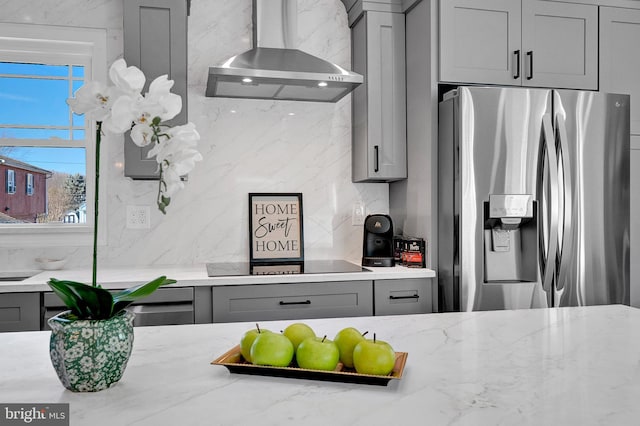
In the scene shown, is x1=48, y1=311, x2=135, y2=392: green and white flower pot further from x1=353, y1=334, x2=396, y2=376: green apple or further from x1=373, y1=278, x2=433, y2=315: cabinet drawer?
x1=373, y1=278, x2=433, y2=315: cabinet drawer

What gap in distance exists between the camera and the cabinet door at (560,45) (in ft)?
10.0

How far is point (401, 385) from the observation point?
1.06 meters

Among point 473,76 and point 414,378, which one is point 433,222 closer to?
point 473,76

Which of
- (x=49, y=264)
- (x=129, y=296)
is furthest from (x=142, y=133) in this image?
(x=49, y=264)

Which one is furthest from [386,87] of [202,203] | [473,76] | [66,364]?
[66,364]

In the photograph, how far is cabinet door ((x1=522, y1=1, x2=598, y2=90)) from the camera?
120 inches

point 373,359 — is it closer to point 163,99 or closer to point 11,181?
point 163,99

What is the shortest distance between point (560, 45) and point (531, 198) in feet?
3.17

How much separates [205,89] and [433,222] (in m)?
1.58

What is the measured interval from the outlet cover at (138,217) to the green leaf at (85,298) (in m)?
2.23

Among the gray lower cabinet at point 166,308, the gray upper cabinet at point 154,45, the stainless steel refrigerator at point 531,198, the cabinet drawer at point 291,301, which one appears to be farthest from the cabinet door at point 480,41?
the gray lower cabinet at point 166,308

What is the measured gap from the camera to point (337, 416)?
0.91 m

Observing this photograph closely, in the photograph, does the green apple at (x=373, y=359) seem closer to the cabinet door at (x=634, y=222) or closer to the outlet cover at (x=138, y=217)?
the outlet cover at (x=138, y=217)

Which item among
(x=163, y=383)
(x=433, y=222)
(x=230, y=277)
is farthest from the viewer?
(x=433, y=222)
